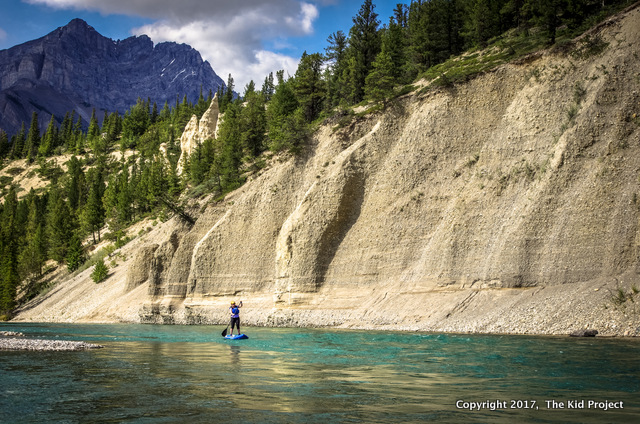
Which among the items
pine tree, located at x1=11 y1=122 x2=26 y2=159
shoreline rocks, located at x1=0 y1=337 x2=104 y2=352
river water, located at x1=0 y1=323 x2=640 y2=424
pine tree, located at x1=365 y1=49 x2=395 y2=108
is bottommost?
shoreline rocks, located at x1=0 y1=337 x2=104 y2=352

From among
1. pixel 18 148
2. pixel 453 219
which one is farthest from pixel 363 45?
pixel 18 148

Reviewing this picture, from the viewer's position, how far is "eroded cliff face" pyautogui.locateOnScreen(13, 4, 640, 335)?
30.7 m

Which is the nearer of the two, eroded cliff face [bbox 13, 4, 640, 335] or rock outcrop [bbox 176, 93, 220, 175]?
eroded cliff face [bbox 13, 4, 640, 335]

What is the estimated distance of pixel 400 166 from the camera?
45.7m

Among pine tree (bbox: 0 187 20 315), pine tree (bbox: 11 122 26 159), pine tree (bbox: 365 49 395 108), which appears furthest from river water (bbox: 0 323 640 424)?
pine tree (bbox: 11 122 26 159)

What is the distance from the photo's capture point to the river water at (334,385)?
984 centimetres

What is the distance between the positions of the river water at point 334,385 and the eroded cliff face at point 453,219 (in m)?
9.20

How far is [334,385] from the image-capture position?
44.2 feet

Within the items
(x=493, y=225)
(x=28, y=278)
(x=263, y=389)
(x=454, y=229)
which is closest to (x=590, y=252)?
(x=493, y=225)

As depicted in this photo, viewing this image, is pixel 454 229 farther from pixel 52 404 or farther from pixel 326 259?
pixel 52 404

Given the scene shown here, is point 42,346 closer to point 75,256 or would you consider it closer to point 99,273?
point 99,273

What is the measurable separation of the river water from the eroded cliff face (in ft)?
30.2

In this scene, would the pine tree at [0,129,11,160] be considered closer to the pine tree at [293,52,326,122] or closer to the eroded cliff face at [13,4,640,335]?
the pine tree at [293,52,326,122]

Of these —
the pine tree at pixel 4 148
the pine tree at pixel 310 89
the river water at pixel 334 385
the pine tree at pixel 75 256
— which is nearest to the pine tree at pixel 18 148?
the pine tree at pixel 4 148
